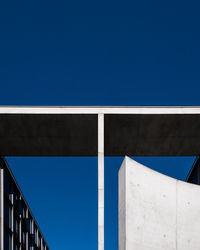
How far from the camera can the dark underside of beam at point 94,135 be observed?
18.0m

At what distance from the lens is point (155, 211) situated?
15.4m

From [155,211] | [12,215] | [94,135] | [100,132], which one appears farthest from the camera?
[12,215]

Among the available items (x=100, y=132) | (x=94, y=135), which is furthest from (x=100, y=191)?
(x=94, y=135)

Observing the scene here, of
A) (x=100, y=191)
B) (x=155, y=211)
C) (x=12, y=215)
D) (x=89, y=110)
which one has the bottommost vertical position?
(x=155, y=211)

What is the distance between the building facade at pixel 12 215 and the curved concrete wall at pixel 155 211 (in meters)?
10.3

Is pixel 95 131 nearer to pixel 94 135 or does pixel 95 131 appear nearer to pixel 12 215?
pixel 94 135

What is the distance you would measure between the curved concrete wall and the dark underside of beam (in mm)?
3204

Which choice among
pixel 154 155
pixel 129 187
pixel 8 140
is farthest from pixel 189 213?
pixel 8 140

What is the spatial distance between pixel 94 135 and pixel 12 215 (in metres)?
11.0

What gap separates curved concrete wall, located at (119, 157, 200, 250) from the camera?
14.8 metres

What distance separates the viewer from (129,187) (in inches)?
596

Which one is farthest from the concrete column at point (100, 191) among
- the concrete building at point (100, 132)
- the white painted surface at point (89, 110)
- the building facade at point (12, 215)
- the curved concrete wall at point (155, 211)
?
the building facade at point (12, 215)

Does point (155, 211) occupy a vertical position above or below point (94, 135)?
below

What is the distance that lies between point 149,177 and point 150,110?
11.0 feet
